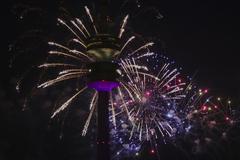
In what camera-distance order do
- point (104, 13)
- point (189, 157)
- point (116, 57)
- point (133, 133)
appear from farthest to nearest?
1. point (189, 157)
2. point (133, 133)
3. point (116, 57)
4. point (104, 13)

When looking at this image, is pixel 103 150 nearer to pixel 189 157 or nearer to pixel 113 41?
pixel 113 41

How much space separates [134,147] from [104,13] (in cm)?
1812

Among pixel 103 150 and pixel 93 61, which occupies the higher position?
pixel 93 61

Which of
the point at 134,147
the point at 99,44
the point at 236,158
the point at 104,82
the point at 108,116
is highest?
the point at 99,44

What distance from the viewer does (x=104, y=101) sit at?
56.4 meters

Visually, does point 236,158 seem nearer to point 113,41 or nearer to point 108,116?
point 108,116

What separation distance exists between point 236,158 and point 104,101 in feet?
135

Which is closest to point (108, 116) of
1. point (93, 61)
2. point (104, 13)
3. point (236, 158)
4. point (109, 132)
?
point (109, 132)

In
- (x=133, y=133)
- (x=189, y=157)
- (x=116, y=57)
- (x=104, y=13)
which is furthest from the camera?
(x=189, y=157)

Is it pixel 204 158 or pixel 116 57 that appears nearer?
pixel 116 57

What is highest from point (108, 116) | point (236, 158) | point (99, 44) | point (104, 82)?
point (99, 44)

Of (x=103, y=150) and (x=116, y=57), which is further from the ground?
(x=116, y=57)

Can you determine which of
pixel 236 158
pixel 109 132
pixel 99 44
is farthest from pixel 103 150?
pixel 236 158

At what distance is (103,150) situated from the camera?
A: 56.6 meters
